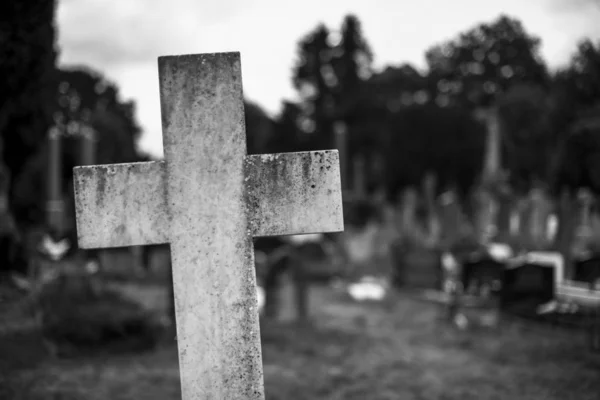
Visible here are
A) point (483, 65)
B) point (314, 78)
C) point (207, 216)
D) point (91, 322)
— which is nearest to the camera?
point (207, 216)

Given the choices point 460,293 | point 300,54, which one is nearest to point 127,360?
point 460,293

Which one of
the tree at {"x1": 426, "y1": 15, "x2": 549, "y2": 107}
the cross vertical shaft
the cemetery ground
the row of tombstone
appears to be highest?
the tree at {"x1": 426, "y1": 15, "x2": 549, "y2": 107}

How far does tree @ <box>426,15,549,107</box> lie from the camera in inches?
825

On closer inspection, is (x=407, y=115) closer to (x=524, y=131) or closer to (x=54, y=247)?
(x=524, y=131)

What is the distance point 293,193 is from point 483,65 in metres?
31.0

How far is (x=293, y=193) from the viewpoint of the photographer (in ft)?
9.05

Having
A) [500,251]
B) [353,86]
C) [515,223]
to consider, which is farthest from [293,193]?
[353,86]

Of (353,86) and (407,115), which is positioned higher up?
(353,86)

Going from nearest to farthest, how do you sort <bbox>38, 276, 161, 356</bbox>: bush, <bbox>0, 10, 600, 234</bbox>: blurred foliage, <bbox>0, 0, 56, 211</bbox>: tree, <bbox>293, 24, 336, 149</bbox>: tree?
1. <bbox>38, 276, 161, 356</bbox>: bush
2. <bbox>0, 0, 56, 211</bbox>: tree
3. <bbox>0, 10, 600, 234</bbox>: blurred foliage
4. <bbox>293, 24, 336, 149</bbox>: tree

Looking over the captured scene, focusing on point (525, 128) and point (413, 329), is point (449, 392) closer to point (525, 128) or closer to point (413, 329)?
point (413, 329)

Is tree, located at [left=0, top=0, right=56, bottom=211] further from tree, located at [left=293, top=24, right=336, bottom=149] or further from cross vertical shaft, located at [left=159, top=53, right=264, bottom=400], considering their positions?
tree, located at [left=293, top=24, right=336, bottom=149]

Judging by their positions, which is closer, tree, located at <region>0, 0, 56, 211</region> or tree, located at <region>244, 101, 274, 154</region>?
tree, located at <region>0, 0, 56, 211</region>

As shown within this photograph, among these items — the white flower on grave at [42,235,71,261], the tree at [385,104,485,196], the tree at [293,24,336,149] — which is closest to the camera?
the white flower on grave at [42,235,71,261]

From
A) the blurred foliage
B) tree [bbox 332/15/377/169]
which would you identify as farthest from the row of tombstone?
tree [bbox 332/15/377/169]
